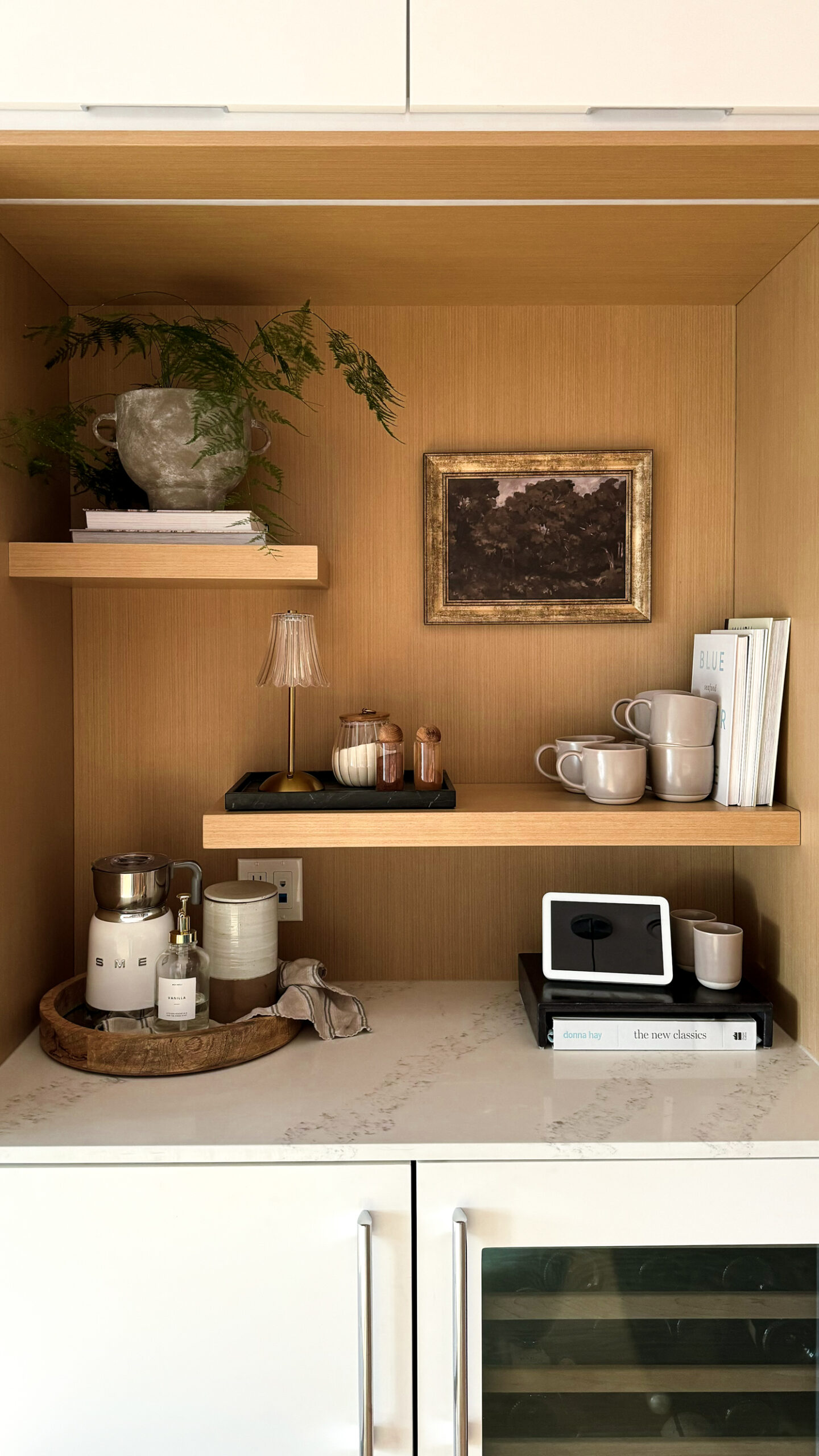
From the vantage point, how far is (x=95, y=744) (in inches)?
66.4

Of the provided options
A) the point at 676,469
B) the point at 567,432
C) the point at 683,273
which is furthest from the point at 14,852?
the point at 683,273

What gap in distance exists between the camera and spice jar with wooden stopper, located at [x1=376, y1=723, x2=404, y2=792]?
4.79 feet

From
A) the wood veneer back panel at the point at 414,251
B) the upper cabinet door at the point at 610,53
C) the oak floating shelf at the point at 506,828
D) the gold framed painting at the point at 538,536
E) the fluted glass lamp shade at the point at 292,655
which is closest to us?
the upper cabinet door at the point at 610,53

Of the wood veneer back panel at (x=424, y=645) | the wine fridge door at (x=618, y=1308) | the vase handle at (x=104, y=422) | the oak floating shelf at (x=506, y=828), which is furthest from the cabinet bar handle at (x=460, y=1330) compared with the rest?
the vase handle at (x=104, y=422)

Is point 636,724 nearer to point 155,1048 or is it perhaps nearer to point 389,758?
point 389,758

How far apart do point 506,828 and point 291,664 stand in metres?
0.41

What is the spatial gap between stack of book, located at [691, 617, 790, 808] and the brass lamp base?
24.4 inches

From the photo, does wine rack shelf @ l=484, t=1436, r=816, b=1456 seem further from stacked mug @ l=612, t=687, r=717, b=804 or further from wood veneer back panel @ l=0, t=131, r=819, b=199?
wood veneer back panel @ l=0, t=131, r=819, b=199

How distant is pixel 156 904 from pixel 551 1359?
0.80 meters

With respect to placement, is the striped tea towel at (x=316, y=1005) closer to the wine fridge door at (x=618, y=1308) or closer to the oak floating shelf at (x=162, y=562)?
the wine fridge door at (x=618, y=1308)

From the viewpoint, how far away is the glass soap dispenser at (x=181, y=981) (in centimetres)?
138

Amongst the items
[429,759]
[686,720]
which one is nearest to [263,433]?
[429,759]

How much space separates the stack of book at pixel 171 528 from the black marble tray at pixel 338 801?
0.37 meters

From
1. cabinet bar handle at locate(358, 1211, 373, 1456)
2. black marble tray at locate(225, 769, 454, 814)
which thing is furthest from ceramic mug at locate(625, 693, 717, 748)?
cabinet bar handle at locate(358, 1211, 373, 1456)
